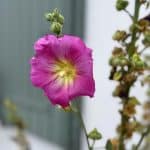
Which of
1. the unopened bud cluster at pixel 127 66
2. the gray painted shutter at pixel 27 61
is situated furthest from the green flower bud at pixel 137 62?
the gray painted shutter at pixel 27 61

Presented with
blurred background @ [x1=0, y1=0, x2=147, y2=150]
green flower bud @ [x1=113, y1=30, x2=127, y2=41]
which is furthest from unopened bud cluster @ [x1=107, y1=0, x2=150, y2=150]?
blurred background @ [x1=0, y1=0, x2=147, y2=150]

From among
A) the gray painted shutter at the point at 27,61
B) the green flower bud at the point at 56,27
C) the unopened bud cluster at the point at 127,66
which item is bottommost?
the gray painted shutter at the point at 27,61

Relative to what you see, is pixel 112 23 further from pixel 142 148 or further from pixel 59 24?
pixel 59 24

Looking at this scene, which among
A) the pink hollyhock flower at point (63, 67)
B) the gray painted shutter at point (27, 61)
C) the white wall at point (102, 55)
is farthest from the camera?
the gray painted shutter at point (27, 61)

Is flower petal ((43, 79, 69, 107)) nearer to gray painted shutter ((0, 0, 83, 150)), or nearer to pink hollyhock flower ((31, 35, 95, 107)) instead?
pink hollyhock flower ((31, 35, 95, 107))

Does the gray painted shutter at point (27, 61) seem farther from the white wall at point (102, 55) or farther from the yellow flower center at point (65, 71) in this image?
the yellow flower center at point (65, 71)

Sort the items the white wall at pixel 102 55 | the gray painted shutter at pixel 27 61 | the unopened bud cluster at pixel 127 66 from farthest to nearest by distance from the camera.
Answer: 1. the gray painted shutter at pixel 27 61
2. the white wall at pixel 102 55
3. the unopened bud cluster at pixel 127 66

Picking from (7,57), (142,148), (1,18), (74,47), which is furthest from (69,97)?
(7,57)
